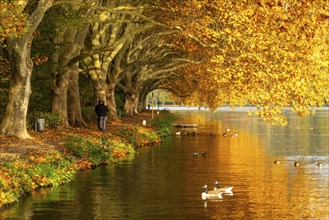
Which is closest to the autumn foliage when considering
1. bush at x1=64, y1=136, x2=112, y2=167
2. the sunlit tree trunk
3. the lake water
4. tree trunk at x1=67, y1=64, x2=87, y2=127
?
the lake water

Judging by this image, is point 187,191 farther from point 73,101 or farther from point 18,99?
point 73,101

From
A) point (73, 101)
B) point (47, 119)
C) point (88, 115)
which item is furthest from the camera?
point (88, 115)

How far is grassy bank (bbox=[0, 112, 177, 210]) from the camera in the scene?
23.0m

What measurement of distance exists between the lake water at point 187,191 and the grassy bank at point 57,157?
516 mm

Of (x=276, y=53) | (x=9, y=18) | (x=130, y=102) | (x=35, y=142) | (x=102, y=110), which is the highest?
(x=9, y=18)

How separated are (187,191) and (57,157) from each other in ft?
20.7

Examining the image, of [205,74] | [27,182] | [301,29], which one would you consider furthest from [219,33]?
[205,74]

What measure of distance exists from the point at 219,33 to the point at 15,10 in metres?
10.7

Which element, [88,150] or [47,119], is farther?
[47,119]

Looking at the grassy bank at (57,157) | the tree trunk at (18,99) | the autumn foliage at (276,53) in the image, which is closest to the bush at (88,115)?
the grassy bank at (57,157)

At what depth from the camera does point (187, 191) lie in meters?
25.0

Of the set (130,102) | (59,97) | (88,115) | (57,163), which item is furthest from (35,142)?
(130,102)

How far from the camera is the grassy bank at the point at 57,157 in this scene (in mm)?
23031

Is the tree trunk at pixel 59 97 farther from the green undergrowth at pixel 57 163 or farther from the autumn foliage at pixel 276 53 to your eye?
the autumn foliage at pixel 276 53
